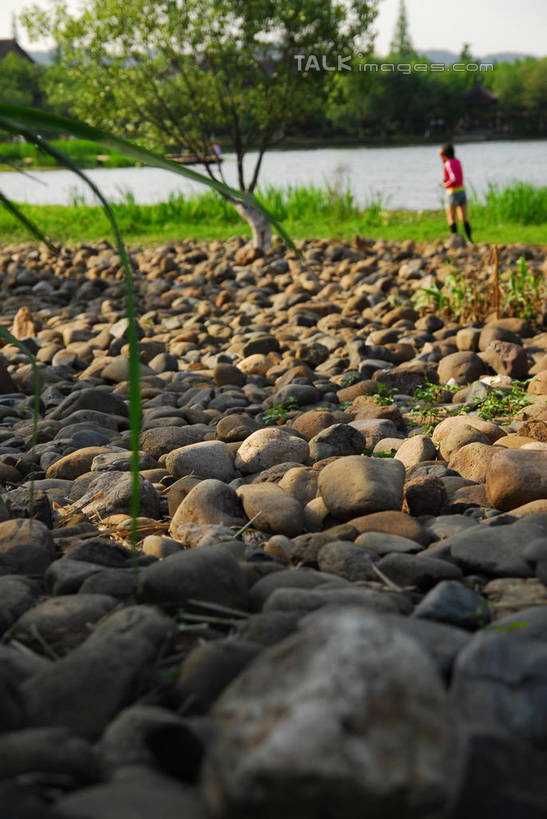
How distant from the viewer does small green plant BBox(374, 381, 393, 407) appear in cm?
402

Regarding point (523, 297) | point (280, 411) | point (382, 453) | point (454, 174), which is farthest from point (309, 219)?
point (382, 453)

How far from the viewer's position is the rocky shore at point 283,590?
2.85 feet

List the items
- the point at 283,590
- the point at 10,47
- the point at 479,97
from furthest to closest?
the point at 10,47, the point at 479,97, the point at 283,590

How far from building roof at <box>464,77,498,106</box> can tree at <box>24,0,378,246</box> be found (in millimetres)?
53829

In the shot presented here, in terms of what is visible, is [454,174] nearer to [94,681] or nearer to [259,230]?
[259,230]

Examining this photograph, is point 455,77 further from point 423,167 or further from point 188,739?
point 188,739

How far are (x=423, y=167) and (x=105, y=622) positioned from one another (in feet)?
83.8

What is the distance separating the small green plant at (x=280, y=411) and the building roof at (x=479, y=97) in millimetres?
60532

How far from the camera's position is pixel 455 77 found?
5694 centimetres

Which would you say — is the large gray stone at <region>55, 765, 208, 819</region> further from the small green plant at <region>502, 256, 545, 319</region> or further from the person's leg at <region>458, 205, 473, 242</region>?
the person's leg at <region>458, 205, 473, 242</region>

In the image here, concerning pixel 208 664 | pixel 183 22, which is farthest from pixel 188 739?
pixel 183 22

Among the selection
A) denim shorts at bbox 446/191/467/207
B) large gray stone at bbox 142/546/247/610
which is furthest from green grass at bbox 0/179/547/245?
large gray stone at bbox 142/546/247/610

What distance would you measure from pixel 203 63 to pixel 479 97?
185ft

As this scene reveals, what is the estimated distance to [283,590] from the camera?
1511 millimetres
